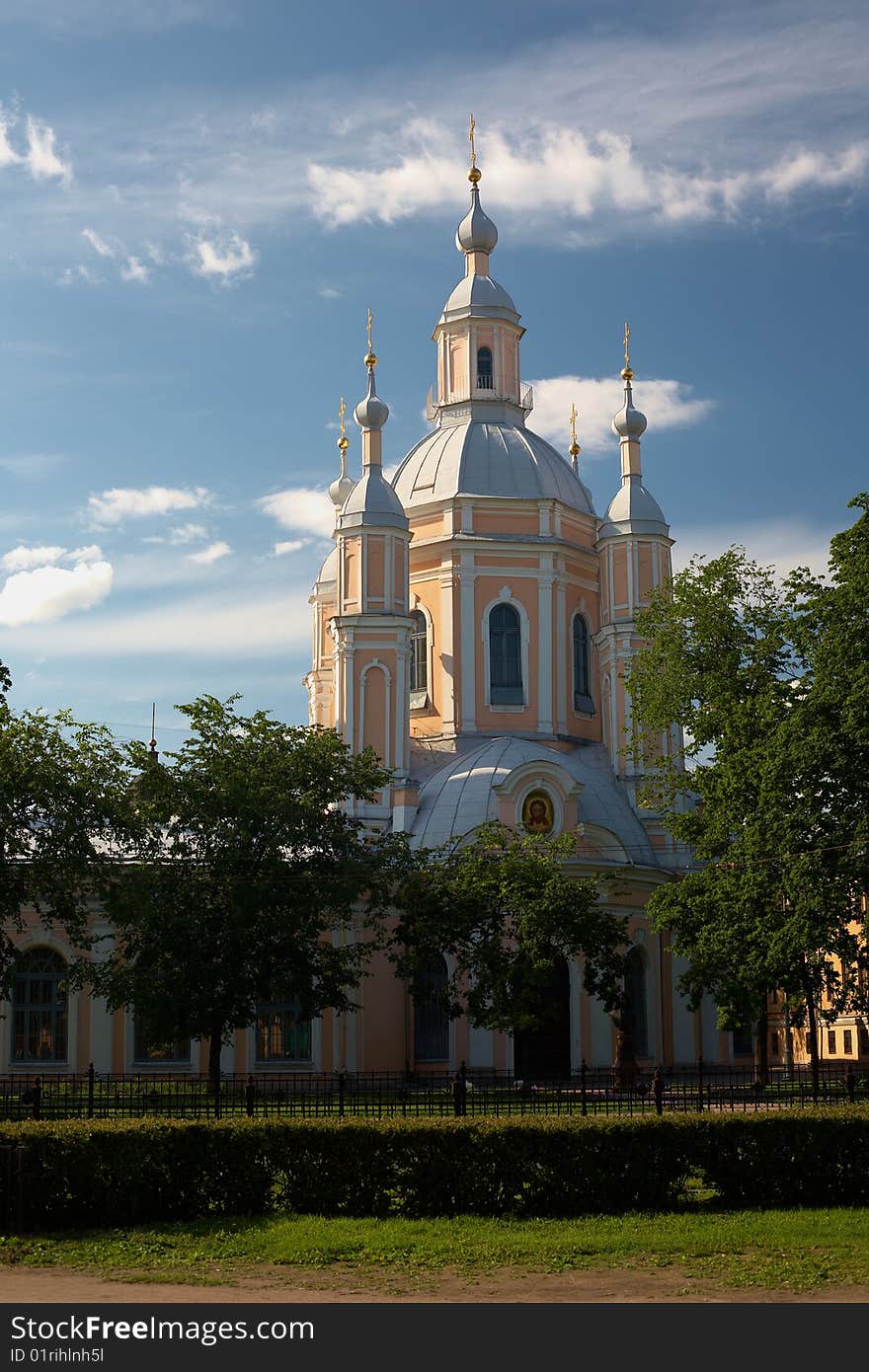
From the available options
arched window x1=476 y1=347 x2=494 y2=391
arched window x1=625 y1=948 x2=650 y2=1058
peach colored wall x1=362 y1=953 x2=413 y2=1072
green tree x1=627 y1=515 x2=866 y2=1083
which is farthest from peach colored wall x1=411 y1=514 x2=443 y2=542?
arched window x1=625 y1=948 x2=650 y2=1058

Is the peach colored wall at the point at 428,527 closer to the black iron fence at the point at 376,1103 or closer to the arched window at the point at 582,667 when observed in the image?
the arched window at the point at 582,667

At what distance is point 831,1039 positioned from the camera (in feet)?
183

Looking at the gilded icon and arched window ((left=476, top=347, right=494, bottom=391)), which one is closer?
the gilded icon

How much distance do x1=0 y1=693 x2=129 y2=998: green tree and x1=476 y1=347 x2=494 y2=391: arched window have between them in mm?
21518

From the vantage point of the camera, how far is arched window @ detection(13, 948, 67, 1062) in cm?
3756

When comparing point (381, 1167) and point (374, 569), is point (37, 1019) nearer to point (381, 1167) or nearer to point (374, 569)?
point (374, 569)

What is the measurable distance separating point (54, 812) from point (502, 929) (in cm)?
962

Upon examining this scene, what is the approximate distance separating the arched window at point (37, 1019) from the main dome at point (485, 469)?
684 inches

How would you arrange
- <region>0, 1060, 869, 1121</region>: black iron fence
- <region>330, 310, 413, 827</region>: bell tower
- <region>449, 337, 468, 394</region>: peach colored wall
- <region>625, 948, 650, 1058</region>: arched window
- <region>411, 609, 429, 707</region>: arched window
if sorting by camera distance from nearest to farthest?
<region>0, 1060, 869, 1121</region>: black iron fence
<region>625, 948, 650, 1058</region>: arched window
<region>330, 310, 413, 827</region>: bell tower
<region>411, 609, 429, 707</region>: arched window
<region>449, 337, 468, 394</region>: peach colored wall

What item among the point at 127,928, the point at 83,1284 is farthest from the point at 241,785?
the point at 83,1284

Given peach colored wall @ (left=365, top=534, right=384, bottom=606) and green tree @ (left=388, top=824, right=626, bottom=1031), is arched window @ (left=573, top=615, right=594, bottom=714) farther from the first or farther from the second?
green tree @ (left=388, top=824, right=626, bottom=1031)

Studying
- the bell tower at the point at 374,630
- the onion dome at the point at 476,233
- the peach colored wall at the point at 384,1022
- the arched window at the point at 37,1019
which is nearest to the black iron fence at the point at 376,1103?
the arched window at the point at 37,1019

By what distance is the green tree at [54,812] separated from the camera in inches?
1204

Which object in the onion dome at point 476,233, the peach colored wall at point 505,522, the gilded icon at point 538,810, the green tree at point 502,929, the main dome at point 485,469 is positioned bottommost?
the green tree at point 502,929
